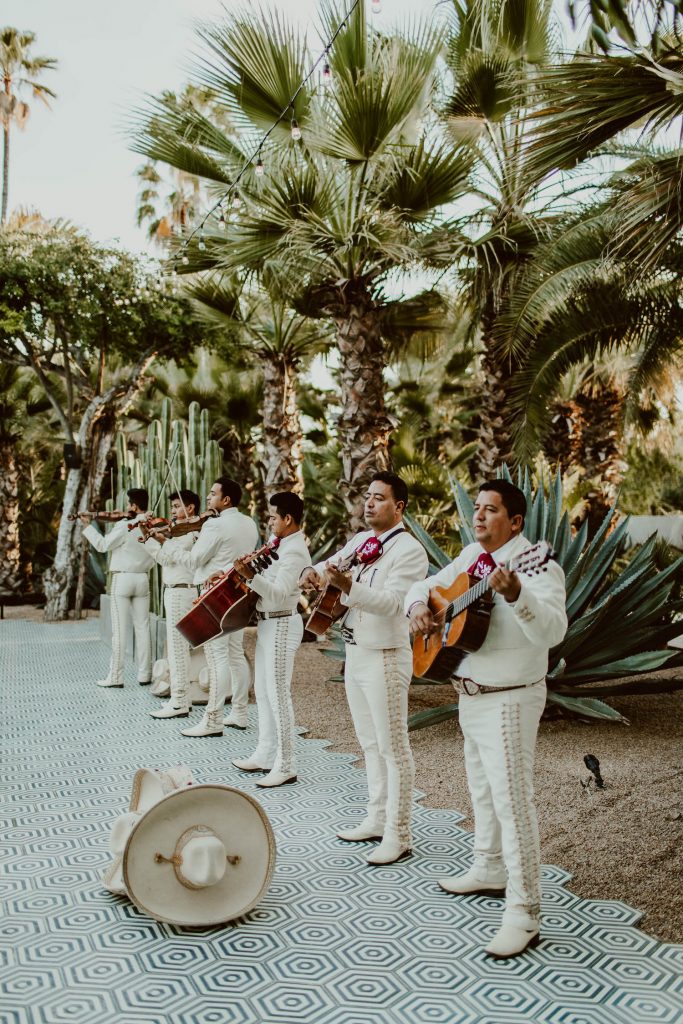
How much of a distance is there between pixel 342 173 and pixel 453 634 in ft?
22.3

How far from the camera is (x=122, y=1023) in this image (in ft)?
9.02

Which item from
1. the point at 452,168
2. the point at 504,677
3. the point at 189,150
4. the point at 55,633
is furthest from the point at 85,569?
the point at 504,677

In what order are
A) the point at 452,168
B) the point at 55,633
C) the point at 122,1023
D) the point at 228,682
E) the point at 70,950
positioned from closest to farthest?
the point at 122,1023 < the point at 70,950 < the point at 228,682 < the point at 452,168 < the point at 55,633

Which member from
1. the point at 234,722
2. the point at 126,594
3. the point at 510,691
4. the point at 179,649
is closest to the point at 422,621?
the point at 510,691

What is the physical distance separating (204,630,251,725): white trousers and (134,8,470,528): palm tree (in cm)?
244

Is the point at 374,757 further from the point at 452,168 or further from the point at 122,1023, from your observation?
the point at 452,168

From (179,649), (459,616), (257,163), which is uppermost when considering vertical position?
(257,163)

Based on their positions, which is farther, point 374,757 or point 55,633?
point 55,633

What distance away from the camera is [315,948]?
3.26 meters

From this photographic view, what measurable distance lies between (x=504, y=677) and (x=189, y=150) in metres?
7.50

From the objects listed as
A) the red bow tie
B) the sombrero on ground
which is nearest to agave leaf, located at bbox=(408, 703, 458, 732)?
the sombrero on ground

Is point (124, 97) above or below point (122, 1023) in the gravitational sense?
above

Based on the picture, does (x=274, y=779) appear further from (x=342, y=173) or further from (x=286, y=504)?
(x=342, y=173)

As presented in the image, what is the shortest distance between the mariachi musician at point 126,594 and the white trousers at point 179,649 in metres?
1.34
